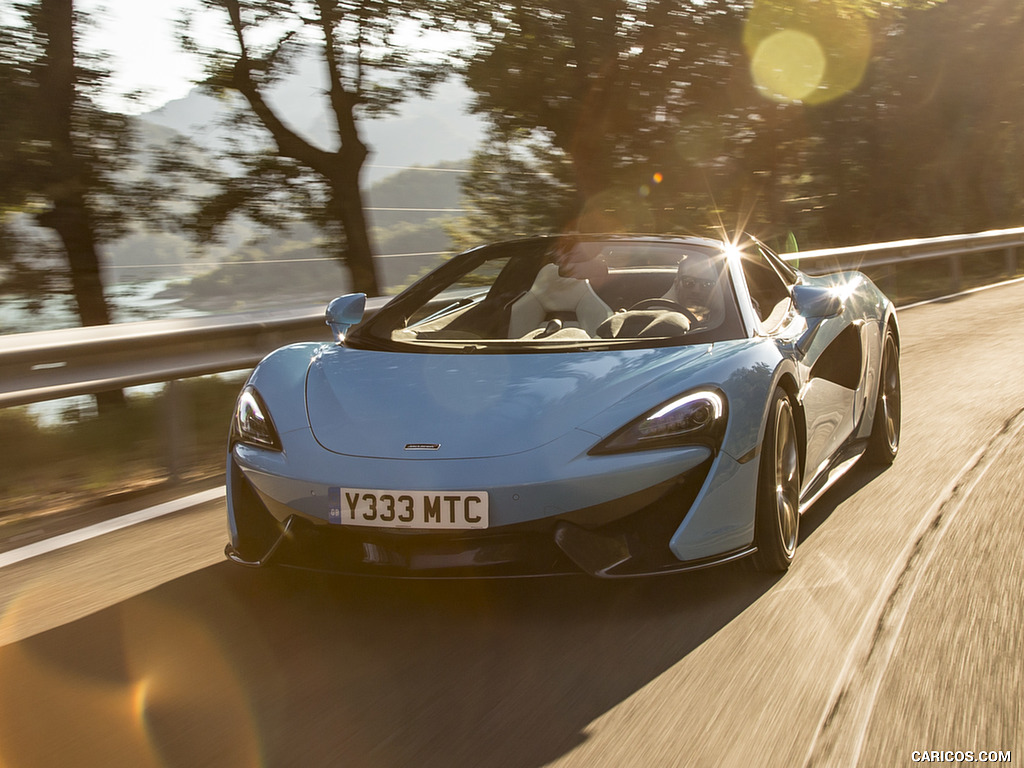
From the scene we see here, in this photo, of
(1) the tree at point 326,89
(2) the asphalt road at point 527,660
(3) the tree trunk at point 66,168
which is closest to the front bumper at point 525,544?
(2) the asphalt road at point 527,660

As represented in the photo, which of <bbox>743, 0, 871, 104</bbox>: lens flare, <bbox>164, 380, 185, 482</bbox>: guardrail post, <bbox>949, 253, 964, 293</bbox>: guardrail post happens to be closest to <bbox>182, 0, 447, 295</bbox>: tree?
<bbox>743, 0, 871, 104</bbox>: lens flare

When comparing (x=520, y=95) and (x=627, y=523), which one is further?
(x=520, y=95)

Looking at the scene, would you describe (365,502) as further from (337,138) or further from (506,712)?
(337,138)

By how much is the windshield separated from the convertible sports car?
1 centimetres

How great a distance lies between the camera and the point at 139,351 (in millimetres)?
6023

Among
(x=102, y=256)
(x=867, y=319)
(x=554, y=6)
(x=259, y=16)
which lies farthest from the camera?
(x=554, y=6)

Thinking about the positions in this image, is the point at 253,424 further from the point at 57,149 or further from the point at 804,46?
the point at 804,46

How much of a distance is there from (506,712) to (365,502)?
83cm

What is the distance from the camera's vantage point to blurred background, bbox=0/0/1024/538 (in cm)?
1023

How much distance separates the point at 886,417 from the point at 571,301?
1851mm

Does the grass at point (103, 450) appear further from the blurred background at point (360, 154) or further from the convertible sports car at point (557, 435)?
the convertible sports car at point (557, 435)

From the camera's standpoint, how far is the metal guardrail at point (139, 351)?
17.7 ft

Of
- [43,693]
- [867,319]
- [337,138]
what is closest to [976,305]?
[337,138]

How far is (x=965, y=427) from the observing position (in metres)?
6.43
